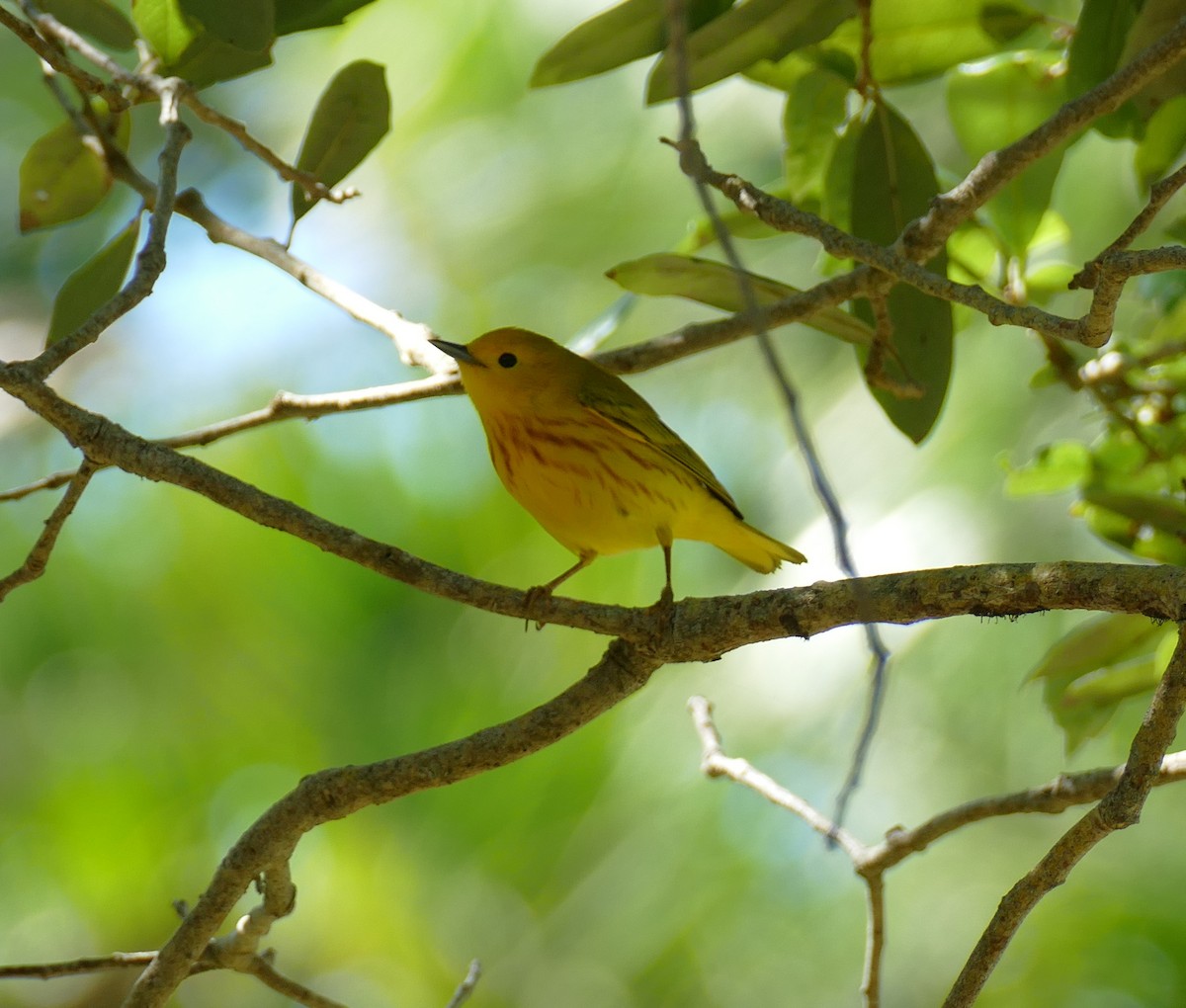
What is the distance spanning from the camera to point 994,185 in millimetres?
1806

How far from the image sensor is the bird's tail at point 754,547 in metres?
2.64

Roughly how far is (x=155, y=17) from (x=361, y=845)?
4.17 m

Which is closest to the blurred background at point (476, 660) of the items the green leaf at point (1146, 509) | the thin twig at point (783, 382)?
the green leaf at point (1146, 509)

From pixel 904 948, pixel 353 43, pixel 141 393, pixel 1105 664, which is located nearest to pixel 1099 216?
pixel 1105 664

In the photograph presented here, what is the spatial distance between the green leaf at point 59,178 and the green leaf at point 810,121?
1.26 meters

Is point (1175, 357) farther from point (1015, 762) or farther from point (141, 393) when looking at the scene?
point (141, 393)

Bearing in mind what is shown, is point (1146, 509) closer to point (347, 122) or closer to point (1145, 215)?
point (1145, 215)

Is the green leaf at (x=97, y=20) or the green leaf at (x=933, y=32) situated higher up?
the green leaf at (x=933, y=32)

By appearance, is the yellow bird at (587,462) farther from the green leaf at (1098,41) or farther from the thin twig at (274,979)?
the green leaf at (1098,41)

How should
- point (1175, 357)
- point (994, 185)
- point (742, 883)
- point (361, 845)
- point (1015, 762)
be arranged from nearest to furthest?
1. point (994, 185)
2. point (1175, 357)
3. point (1015, 762)
4. point (742, 883)
5. point (361, 845)

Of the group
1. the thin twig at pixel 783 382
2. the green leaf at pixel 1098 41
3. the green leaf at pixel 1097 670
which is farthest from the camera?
the green leaf at pixel 1097 670

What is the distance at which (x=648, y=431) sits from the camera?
259 cm

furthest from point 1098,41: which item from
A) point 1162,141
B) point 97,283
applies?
point 97,283

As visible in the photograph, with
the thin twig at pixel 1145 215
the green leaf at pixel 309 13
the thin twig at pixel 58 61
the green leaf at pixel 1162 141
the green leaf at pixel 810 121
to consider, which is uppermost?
the green leaf at pixel 1162 141
